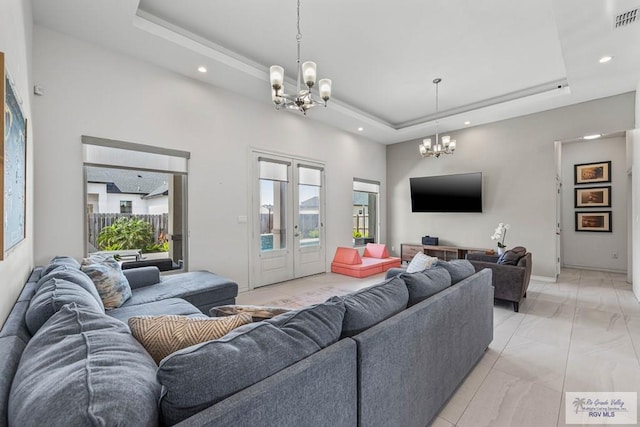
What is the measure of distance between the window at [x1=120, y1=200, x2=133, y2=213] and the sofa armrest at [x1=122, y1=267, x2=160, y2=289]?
0.89 m

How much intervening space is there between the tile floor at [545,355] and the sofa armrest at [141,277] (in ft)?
4.05

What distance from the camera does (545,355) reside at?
99.8 inches

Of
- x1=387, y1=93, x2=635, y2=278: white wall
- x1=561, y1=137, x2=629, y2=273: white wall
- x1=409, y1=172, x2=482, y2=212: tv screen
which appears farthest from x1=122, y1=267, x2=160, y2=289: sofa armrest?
x1=561, y1=137, x2=629, y2=273: white wall

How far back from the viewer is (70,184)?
3.08 metres

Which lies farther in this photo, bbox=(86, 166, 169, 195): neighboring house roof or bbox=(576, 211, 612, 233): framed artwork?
bbox=(576, 211, 612, 233): framed artwork

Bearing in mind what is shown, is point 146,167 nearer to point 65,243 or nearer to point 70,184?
point 70,184

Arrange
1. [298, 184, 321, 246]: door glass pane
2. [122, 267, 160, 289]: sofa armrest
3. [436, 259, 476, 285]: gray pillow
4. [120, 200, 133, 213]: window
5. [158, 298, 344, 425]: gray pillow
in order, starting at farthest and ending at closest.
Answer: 1. [298, 184, 321, 246]: door glass pane
2. [120, 200, 133, 213]: window
3. [122, 267, 160, 289]: sofa armrest
4. [436, 259, 476, 285]: gray pillow
5. [158, 298, 344, 425]: gray pillow

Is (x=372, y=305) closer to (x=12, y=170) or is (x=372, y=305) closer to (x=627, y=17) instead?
(x=12, y=170)

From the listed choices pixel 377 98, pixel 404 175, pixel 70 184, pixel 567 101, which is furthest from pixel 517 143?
pixel 70 184

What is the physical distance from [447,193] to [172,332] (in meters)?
6.29

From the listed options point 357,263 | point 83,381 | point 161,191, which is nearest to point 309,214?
point 357,263

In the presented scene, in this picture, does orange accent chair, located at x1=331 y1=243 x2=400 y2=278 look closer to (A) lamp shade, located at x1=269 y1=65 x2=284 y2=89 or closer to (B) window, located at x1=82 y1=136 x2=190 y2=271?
(B) window, located at x1=82 y1=136 x2=190 y2=271

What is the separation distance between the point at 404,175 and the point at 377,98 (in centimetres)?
252

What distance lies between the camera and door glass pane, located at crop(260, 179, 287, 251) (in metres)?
4.92
